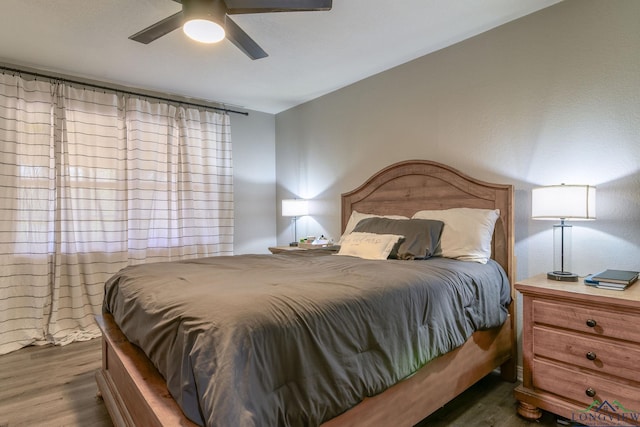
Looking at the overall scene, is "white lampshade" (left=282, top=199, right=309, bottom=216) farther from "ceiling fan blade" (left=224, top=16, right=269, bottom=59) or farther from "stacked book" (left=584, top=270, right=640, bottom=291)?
"stacked book" (left=584, top=270, right=640, bottom=291)

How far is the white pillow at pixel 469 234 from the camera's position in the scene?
2301mm

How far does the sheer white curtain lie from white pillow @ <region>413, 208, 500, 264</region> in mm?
2781

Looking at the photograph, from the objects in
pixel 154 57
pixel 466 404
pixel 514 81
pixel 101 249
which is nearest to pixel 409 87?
pixel 514 81

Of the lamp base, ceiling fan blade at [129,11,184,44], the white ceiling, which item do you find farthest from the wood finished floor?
the white ceiling

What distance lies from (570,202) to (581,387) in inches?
37.3

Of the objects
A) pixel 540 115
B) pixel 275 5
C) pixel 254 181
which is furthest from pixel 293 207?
pixel 540 115

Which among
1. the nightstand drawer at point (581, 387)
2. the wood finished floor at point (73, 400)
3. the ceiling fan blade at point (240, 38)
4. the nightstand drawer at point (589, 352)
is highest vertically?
the ceiling fan blade at point (240, 38)

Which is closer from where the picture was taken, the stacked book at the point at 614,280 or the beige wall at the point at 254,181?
the stacked book at the point at 614,280

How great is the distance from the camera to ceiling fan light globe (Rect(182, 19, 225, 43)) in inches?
74.9

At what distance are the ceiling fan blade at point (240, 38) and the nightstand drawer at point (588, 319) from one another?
2.32 metres

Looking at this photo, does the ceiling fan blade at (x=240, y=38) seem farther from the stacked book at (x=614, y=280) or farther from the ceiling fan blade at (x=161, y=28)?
the stacked book at (x=614, y=280)

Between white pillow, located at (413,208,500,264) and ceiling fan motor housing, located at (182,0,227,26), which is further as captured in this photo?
white pillow, located at (413,208,500,264)

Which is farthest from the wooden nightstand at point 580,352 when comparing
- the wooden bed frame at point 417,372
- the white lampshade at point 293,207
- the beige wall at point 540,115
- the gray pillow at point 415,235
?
the white lampshade at point 293,207

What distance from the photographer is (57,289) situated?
319 centimetres
